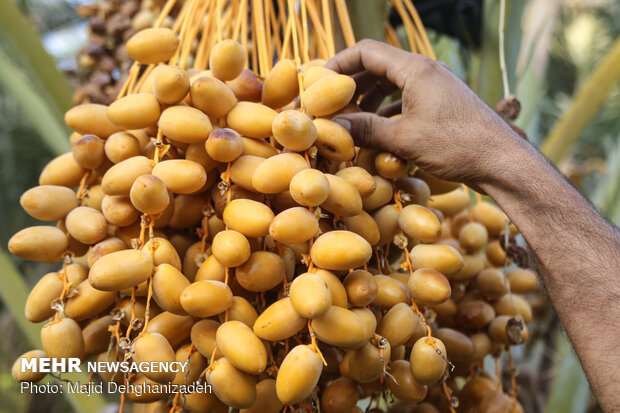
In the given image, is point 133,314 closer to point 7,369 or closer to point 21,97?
point 21,97

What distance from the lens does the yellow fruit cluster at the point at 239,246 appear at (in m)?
0.62

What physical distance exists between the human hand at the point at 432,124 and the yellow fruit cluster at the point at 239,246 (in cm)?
3

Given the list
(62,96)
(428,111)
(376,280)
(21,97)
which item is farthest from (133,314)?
(21,97)

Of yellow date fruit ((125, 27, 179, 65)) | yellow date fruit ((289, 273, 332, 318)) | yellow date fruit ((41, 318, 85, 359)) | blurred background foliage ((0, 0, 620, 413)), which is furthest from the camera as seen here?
blurred background foliage ((0, 0, 620, 413))

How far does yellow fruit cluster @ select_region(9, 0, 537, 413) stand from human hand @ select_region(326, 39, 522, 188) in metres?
0.03

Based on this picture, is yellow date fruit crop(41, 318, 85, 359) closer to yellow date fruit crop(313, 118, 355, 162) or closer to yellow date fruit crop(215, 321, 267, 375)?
yellow date fruit crop(215, 321, 267, 375)

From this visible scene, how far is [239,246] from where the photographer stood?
623 millimetres

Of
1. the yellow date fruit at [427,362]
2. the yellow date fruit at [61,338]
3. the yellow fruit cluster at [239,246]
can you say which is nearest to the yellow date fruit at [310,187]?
the yellow fruit cluster at [239,246]

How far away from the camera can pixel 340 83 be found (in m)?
0.70

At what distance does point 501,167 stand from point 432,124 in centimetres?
12

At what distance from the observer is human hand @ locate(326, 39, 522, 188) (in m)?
0.77

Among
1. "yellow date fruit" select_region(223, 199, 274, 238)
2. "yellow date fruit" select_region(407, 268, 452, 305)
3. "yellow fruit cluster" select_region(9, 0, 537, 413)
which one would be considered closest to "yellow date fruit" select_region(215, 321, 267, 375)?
"yellow fruit cluster" select_region(9, 0, 537, 413)

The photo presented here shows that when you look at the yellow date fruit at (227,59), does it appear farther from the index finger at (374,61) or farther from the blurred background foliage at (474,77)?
the blurred background foliage at (474,77)

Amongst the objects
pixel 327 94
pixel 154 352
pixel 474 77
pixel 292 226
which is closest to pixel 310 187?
pixel 292 226
